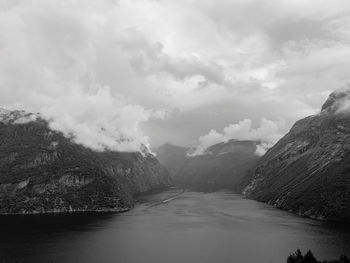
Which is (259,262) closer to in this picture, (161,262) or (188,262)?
(188,262)

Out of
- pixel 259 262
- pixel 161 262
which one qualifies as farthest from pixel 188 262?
pixel 259 262

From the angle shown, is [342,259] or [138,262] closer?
[342,259]

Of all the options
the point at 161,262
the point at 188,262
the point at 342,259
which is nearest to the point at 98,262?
the point at 161,262

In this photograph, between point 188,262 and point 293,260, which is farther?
point 188,262

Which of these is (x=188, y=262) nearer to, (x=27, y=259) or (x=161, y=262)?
(x=161, y=262)

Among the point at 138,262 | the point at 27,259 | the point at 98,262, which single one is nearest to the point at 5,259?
the point at 27,259

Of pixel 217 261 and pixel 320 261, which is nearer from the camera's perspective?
pixel 320 261

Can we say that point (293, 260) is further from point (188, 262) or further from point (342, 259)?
point (188, 262)
